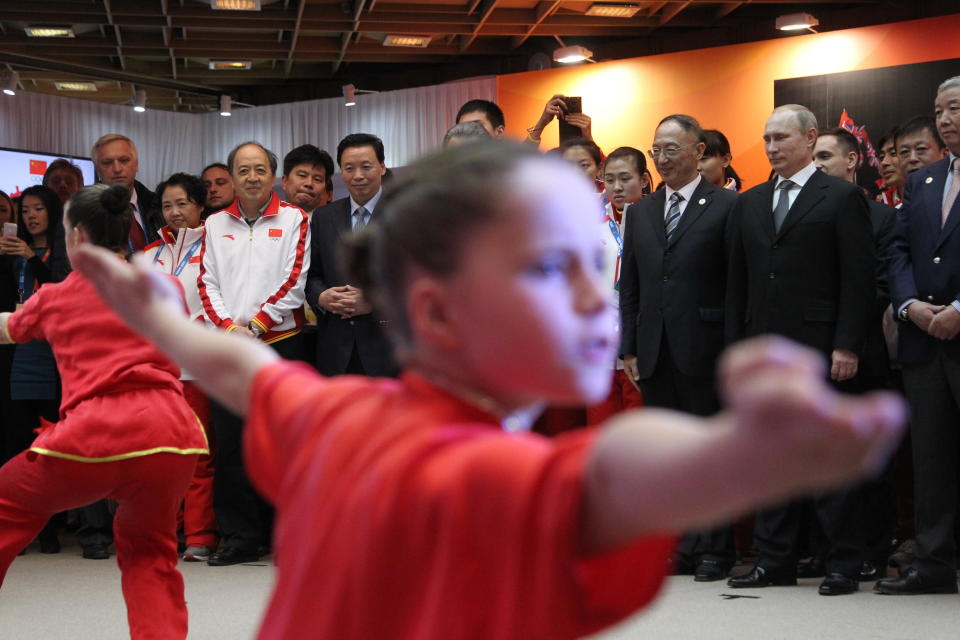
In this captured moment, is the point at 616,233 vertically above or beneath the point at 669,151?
beneath

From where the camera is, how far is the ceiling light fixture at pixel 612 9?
9367 mm

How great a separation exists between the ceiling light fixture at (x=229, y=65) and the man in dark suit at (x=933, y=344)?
8.80 metres

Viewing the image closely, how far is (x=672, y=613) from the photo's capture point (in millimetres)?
3473

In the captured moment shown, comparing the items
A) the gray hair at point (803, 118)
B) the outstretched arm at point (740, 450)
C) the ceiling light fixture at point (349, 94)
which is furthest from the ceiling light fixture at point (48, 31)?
the outstretched arm at point (740, 450)

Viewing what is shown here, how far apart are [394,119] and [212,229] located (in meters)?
6.42

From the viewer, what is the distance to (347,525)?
2.49 feet

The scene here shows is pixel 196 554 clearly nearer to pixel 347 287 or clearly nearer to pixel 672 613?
pixel 347 287

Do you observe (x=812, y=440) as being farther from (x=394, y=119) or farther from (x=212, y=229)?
(x=394, y=119)

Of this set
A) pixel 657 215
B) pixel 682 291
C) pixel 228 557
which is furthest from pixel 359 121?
pixel 682 291

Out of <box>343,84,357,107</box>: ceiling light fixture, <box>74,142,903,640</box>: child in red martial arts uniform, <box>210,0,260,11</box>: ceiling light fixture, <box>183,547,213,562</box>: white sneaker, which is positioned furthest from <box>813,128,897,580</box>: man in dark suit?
<box>343,84,357,107</box>: ceiling light fixture

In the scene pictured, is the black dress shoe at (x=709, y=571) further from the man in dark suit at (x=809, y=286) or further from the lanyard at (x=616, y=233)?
the lanyard at (x=616, y=233)

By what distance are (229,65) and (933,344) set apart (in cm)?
917

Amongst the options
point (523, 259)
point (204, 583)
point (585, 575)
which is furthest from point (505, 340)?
point (204, 583)

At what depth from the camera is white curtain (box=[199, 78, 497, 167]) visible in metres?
10.7
